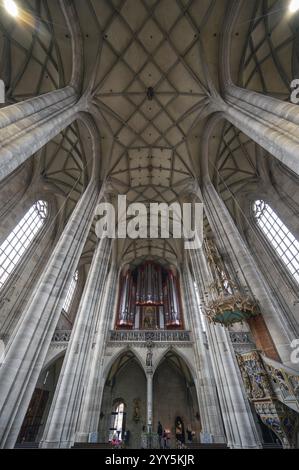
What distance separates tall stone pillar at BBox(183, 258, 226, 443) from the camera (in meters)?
10.7

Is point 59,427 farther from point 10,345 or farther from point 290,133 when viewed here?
point 290,133

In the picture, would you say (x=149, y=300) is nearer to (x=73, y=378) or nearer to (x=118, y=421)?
(x=118, y=421)

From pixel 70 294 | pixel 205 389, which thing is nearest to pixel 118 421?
pixel 205 389

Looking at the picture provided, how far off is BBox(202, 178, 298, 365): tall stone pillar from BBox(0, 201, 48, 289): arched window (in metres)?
10.5

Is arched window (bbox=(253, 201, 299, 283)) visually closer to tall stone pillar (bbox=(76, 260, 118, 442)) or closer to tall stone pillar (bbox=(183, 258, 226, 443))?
tall stone pillar (bbox=(183, 258, 226, 443))

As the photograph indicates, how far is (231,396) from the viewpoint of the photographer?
758 centimetres

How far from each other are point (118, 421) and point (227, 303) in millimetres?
15248

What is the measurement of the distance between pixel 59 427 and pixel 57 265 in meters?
5.74

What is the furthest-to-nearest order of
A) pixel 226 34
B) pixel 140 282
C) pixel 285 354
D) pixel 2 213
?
1. pixel 140 282
2. pixel 2 213
3. pixel 226 34
4. pixel 285 354

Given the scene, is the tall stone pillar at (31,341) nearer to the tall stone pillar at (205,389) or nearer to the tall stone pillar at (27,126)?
the tall stone pillar at (27,126)

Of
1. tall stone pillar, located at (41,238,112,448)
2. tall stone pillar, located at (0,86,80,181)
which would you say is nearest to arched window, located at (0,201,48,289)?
tall stone pillar, located at (41,238,112,448)

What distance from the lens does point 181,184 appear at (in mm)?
14820
